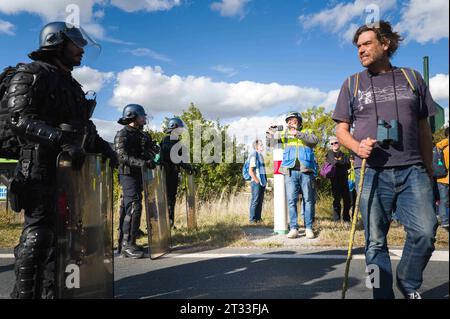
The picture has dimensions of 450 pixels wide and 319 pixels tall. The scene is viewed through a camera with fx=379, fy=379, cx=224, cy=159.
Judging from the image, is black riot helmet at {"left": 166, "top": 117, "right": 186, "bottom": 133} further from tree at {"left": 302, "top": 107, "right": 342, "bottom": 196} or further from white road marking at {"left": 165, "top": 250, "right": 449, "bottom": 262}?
tree at {"left": 302, "top": 107, "right": 342, "bottom": 196}

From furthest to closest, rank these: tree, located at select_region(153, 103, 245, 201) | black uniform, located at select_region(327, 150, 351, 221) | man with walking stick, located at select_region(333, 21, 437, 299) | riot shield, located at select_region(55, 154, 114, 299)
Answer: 1. tree, located at select_region(153, 103, 245, 201)
2. black uniform, located at select_region(327, 150, 351, 221)
3. man with walking stick, located at select_region(333, 21, 437, 299)
4. riot shield, located at select_region(55, 154, 114, 299)

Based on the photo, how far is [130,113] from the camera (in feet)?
18.6

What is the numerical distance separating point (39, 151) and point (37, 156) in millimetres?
38

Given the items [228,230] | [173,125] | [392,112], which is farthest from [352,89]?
[173,125]

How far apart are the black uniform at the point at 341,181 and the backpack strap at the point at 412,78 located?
17.4 ft

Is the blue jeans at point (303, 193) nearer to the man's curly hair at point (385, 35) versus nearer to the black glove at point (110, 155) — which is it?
the man's curly hair at point (385, 35)

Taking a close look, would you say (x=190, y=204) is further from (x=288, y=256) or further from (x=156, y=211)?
(x=288, y=256)

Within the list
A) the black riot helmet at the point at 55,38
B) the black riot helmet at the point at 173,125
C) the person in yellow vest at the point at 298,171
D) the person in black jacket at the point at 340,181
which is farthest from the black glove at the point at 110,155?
the person in black jacket at the point at 340,181

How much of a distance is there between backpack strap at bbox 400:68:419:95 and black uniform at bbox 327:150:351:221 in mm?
5313

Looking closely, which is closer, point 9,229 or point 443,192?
point 443,192

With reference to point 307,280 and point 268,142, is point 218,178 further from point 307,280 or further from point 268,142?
point 307,280

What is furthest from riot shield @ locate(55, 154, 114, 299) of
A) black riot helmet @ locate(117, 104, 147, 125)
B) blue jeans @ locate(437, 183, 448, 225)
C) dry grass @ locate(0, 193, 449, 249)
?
blue jeans @ locate(437, 183, 448, 225)

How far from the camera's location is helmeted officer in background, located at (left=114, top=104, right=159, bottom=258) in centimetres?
519

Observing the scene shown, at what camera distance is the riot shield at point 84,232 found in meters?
2.57
